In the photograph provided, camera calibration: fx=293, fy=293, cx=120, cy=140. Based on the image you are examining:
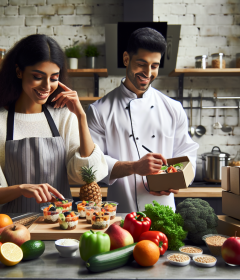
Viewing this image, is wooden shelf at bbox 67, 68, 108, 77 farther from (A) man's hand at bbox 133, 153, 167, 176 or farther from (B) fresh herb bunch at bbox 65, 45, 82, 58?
(A) man's hand at bbox 133, 153, 167, 176

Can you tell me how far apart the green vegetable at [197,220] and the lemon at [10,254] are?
61cm

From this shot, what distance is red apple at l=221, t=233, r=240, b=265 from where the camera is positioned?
3.00 feet

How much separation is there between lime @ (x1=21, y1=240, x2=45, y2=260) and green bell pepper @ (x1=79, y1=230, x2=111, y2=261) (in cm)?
14

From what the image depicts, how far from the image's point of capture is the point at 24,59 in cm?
157

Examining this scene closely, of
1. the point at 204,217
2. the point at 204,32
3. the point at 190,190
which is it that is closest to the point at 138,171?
the point at 204,217

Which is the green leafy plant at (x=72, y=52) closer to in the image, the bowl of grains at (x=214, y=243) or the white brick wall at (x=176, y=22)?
the white brick wall at (x=176, y=22)

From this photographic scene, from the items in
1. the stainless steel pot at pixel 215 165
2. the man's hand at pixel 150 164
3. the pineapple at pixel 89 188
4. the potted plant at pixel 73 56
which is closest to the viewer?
the pineapple at pixel 89 188

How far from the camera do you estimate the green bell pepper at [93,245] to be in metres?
0.93

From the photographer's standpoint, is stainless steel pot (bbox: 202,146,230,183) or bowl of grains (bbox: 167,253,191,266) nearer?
bowl of grains (bbox: 167,253,191,266)

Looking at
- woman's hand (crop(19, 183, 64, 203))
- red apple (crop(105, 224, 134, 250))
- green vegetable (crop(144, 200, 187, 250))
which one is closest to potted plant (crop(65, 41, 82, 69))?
woman's hand (crop(19, 183, 64, 203))

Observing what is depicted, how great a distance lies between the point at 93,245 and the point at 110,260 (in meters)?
0.08

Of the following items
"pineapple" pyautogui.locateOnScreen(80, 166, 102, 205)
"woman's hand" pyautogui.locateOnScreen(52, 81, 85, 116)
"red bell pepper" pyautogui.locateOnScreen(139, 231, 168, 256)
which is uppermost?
"woman's hand" pyautogui.locateOnScreen(52, 81, 85, 116)

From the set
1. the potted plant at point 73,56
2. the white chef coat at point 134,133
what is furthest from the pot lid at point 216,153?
the potted plant at point 73,56

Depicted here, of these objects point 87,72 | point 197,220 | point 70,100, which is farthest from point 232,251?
point 87,72
